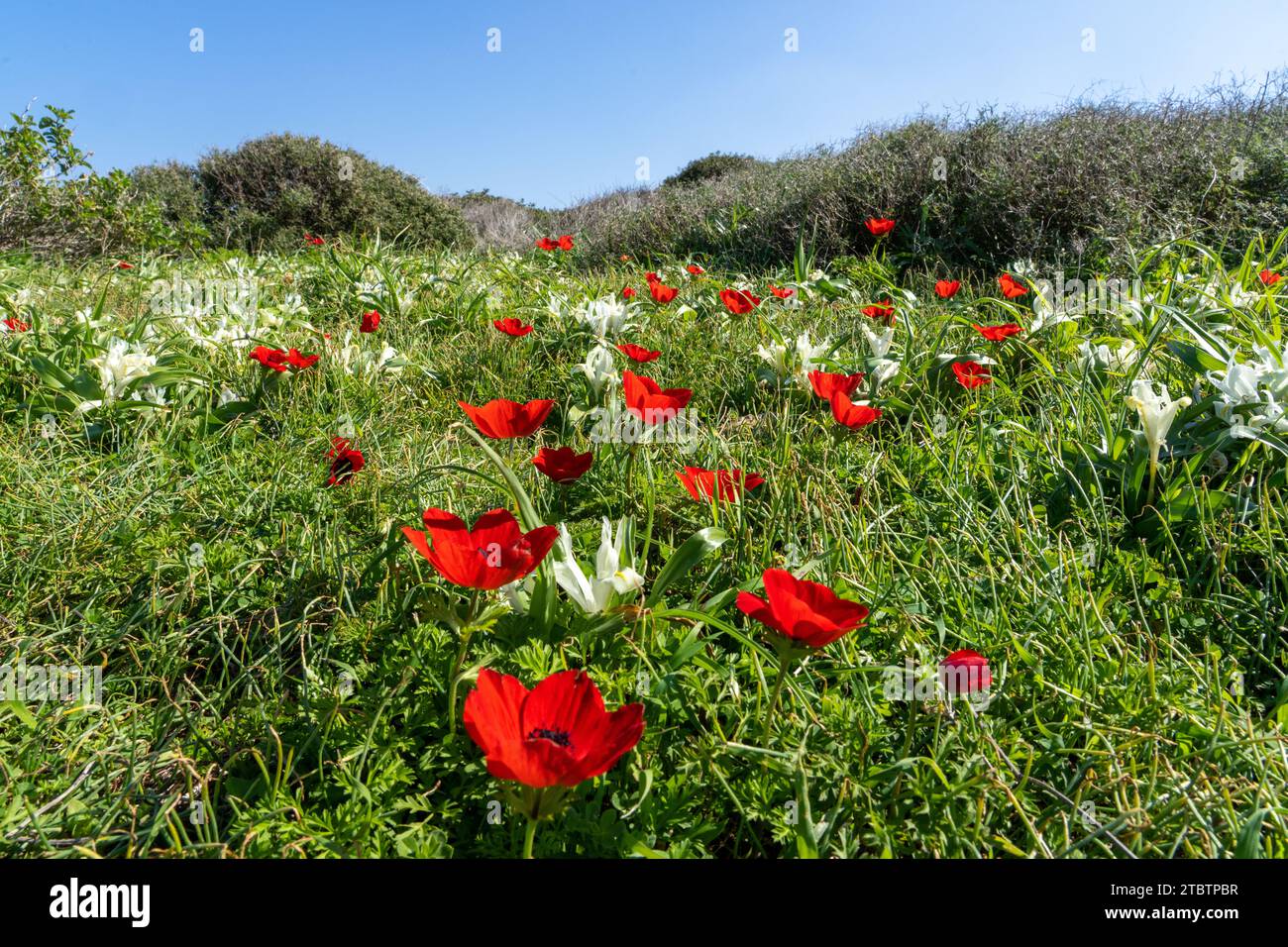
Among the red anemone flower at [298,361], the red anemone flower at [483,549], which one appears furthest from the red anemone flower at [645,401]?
the red anemone flower at [298,361]

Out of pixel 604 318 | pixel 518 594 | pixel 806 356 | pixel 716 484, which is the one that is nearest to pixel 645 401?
pixel 716 484

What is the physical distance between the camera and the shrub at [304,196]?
11305 mm

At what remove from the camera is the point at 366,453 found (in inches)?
90.3

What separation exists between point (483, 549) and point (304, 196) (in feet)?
39.5

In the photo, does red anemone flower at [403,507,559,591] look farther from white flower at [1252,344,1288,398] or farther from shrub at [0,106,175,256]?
shrub at [0,106,175,256]

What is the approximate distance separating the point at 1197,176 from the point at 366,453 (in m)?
5.70

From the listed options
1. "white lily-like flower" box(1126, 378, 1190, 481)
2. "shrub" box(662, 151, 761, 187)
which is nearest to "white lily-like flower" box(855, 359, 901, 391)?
"white lily-like flower" box(1126, 378, 1190, 481)

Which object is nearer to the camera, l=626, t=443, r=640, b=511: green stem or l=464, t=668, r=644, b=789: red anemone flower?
l=464, t=668, r=644, b=789: red anemone flower

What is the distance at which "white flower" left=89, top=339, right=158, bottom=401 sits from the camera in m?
2.49

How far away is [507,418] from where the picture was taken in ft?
5.48

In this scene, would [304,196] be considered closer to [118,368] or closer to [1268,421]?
[118,368]

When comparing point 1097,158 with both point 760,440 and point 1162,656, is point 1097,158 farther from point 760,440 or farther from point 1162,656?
point 1162,656

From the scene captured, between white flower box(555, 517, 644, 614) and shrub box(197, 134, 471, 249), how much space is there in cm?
1092
